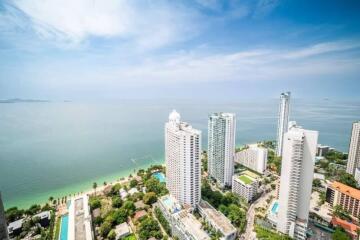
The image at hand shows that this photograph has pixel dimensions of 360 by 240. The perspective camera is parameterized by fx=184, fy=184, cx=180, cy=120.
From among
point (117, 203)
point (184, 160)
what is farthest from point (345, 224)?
point (117, 203)

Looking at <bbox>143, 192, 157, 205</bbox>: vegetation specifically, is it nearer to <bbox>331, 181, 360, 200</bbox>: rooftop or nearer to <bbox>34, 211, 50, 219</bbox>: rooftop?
<bbox>34, 211, 50, 219</bbox>: rooftop

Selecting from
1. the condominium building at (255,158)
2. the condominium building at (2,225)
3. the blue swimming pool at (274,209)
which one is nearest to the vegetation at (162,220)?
the blue swimming pool at (274,209)

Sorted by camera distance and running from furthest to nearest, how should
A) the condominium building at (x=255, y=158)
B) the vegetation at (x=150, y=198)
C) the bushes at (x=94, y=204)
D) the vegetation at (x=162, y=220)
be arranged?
1. the condominium building at (x=255, y=158)
2. the vegetation at (x=150, y=198)
3. the bushes at (x=94, y=204)
4. the vegetation at (x=162, y=220)

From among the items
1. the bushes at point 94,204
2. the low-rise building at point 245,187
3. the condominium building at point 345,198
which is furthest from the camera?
the low-rise building at point 245,187

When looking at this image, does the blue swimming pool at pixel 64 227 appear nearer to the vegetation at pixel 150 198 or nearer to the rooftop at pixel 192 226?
the vegetation at pixel 150 198

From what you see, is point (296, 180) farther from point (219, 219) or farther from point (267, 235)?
point (219, 219)

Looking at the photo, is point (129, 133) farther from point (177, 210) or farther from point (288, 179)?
point (288, 179)

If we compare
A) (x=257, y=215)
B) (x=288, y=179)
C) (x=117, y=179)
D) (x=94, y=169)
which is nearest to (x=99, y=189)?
(x=117, y=179)
